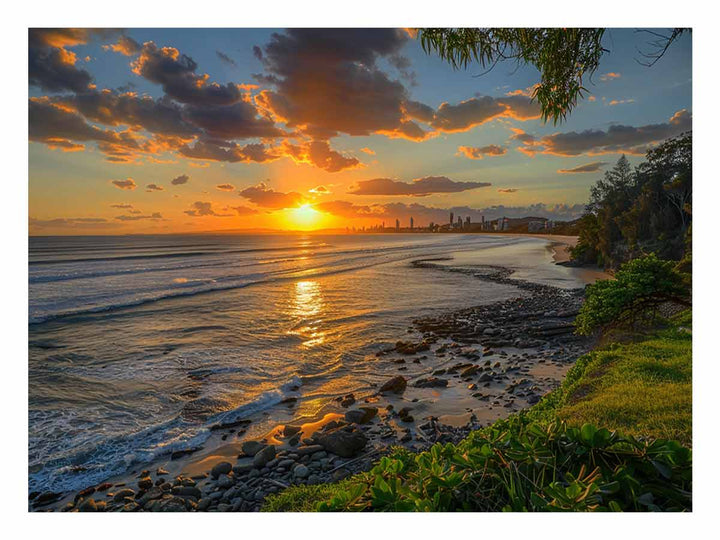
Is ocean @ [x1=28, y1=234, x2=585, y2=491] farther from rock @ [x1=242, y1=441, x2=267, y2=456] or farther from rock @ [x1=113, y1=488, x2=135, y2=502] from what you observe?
rock @ [x1=242, y1=441, x2=267, y2=456]

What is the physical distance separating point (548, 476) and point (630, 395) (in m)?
2.57

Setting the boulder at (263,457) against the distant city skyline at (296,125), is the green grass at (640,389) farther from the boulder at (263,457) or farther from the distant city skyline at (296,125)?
the boulder at (263,457)

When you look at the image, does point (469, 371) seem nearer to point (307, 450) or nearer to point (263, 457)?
point (307, 450)

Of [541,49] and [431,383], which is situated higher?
[541,49]

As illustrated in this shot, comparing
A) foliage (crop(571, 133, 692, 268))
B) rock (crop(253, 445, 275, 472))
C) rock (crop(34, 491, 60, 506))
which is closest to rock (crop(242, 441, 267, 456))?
rock (crop(253, 445, 275, 472))

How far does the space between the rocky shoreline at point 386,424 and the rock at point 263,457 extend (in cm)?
1

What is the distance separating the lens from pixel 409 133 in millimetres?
4668

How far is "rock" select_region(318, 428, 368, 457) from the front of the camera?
13.4ft

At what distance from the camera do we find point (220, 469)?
3.86m

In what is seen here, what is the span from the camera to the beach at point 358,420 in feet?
11.8

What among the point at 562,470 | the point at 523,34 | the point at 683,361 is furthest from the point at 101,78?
the point at 683,361

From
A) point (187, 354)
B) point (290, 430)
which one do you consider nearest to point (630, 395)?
point (290, 430)
